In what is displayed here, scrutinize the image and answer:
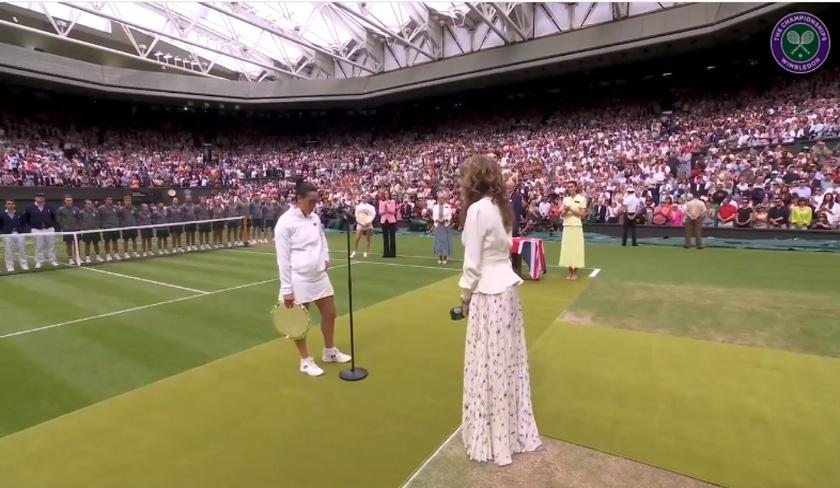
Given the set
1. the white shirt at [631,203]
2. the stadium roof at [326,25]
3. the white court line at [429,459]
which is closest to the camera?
the white court line at [429,459]

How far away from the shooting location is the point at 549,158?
23453 mm

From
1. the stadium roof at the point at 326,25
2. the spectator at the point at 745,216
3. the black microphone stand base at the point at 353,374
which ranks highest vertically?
the stadium roof at the point at 326,25

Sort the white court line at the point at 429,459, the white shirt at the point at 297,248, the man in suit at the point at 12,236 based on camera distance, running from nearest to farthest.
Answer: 1. the white court line at the point at 429,459
2. the white shirt at the point at 297,248
3. the man in suit at the point at 12,236

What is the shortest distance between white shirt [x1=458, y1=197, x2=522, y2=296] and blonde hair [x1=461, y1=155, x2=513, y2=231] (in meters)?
0.05

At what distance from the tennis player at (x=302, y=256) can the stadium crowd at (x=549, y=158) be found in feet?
19.8

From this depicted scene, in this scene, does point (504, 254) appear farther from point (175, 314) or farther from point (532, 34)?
point (532, 34)

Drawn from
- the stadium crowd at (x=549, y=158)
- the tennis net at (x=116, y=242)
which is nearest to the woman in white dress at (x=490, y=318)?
the stadium crowd at (x=549, y=158)

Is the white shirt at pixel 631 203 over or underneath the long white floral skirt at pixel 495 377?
over

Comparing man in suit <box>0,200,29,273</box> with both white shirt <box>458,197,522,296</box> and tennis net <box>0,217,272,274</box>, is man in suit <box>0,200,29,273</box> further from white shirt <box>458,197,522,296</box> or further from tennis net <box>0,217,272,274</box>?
white shirt <box>458,197,522,296</box>

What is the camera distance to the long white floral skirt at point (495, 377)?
3.11m

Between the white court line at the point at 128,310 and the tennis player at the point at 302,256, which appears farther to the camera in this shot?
→ the white court line at the point at 128,310

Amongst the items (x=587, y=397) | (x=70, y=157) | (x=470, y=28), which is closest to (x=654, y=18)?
(x=470, y=28)

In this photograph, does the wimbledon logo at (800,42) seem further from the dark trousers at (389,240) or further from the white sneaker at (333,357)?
the white sneaker at (333,357)

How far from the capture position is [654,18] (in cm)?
2141
